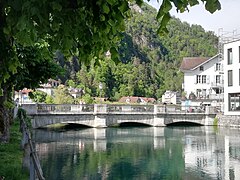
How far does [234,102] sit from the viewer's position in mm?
45875

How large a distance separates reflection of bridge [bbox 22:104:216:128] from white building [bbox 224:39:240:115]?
3.22 m

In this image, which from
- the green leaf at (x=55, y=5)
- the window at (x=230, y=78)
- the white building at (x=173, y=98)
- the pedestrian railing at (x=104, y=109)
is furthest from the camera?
the white building at (x=173, y=98)

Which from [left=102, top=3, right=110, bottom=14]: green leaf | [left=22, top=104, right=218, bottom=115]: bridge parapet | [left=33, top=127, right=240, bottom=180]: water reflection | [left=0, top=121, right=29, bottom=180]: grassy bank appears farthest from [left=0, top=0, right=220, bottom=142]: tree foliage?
[left=22, top=104, right=218, bottom=115]: bridge parapet

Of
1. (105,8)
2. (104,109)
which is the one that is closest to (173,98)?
(104,109)

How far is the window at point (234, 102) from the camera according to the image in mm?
45344

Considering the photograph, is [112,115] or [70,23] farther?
[112,115]

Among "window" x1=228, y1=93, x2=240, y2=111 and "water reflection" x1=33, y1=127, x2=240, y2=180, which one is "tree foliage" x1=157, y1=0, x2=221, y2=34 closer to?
"water reflection" x1=33, y1=127, x2=240, y2=180

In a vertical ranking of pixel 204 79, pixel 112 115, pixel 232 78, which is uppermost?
pixel 204 79

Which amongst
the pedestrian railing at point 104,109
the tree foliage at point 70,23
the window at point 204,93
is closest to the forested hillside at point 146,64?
the window at point 204,93

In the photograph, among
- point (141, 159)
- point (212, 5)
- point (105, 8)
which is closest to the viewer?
point (212, 5)

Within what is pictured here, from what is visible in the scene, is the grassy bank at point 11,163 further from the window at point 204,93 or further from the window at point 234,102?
the window at point 204,93

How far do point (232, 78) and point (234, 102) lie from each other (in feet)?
9.08

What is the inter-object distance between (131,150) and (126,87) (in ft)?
232

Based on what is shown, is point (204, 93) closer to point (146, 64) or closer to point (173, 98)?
point (173, 98)
